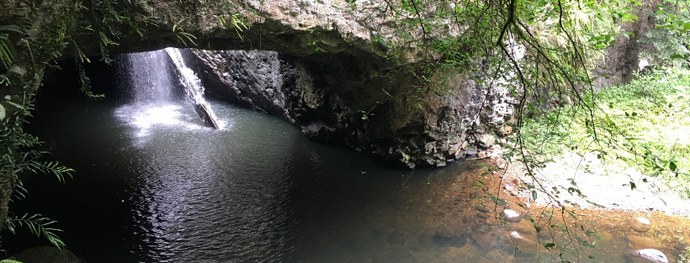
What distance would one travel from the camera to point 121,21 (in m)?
3.70

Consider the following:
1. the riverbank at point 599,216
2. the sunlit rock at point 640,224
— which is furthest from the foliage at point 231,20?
the sunlit rock at point 640,224

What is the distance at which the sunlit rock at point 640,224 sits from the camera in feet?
18.1

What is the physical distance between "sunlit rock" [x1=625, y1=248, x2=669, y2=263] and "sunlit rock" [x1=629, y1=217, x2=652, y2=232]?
2.14ft

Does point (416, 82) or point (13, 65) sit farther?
point (416, 82)

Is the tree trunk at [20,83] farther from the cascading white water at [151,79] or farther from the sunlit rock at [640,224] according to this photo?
the cascading white water at [151,79]

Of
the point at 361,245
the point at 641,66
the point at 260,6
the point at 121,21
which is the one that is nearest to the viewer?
the point at 121,21

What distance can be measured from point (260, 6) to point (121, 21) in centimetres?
158

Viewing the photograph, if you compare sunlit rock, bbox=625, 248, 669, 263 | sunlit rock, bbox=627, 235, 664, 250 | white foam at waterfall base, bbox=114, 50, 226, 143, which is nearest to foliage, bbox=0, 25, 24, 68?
sunlit rock, bbox=625, 248, 669, 263

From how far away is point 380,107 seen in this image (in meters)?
7.72

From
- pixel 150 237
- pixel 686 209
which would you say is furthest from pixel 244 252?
pixel 686 209

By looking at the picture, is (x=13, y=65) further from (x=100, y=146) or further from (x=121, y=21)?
(x=100, y=146)

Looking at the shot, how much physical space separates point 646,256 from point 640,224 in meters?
0.93

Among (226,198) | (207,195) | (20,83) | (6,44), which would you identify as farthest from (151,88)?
(6,44)

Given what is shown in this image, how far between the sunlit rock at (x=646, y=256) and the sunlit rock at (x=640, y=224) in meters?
0.65
